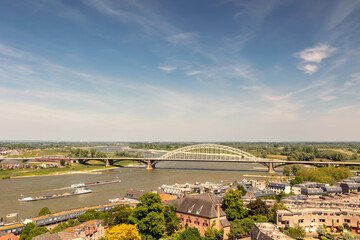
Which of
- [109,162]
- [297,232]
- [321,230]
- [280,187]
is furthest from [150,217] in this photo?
[109,162]

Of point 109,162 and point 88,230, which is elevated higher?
point 109,162

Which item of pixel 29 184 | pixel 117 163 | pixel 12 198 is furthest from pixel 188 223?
pixel 117 163

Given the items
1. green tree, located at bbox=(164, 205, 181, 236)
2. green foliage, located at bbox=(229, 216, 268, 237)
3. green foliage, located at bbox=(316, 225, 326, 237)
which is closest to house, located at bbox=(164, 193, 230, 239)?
green foliage, located at bbox=(229, 216, 268, 237)

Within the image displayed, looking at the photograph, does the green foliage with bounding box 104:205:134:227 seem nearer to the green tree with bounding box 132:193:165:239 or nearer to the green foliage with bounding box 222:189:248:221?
the green tree with bounding box 132:193:165:239

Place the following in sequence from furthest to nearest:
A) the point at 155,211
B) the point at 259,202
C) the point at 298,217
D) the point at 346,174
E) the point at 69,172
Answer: the point at 69,172
the point at 346,174
the point at 259,202
the point at 298,217
the point at 155,211

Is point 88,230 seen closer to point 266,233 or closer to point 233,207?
point 233,207

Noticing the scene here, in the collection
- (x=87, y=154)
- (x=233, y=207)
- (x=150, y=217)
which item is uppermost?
(x=87, y=154)

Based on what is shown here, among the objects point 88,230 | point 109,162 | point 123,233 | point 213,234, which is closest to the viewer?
point 123,233

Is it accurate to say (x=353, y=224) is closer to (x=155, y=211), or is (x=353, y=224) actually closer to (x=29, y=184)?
(x=155, y=211)
